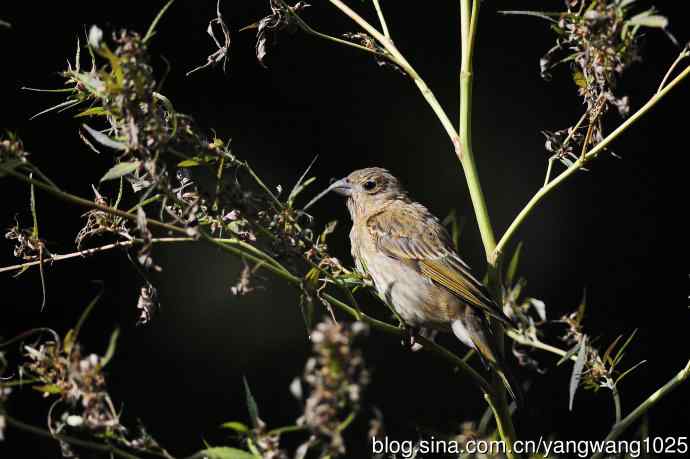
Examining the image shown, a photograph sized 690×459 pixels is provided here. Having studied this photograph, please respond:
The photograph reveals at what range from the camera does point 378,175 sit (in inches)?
106

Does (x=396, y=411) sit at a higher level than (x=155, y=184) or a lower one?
lower

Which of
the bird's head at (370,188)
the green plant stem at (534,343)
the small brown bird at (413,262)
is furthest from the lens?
Result: the bird's head at (370,188)

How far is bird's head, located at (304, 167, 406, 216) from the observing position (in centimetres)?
270

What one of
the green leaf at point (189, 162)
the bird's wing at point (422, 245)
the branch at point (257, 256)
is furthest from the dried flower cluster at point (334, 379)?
the bird's wing at point (422, 245)

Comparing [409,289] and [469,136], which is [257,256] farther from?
[409,289]

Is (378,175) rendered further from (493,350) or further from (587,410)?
(587,410)

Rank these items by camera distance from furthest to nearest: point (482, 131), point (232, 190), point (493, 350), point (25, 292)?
1. point (482, 131)
2. point (25, 292)
3. point (493, 350)
4. point (232, 190)

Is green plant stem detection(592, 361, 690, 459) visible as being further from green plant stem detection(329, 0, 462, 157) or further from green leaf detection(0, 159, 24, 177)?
green leaf detection(0, 159, 24, 177)

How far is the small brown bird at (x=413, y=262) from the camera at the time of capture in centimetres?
216

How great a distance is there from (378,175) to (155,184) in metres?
1.74

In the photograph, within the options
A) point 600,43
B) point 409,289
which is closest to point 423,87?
point 600,43

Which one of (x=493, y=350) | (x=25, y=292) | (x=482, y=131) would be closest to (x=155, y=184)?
(x=493, y=350)

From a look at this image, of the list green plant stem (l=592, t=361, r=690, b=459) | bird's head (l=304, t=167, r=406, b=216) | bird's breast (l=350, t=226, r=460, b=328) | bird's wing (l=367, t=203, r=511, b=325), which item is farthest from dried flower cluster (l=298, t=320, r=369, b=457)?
bird's head (l=304, t=167, r=406, b=216)

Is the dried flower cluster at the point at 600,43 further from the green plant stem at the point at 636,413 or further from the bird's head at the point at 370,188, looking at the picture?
the bird's head at the point at 370,188
